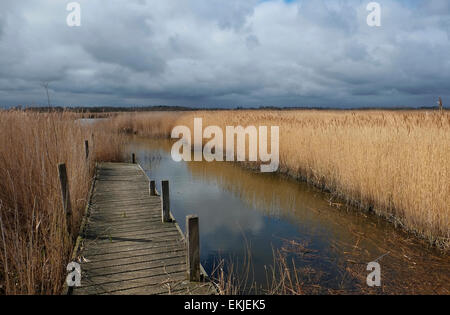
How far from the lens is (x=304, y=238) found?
550 cm

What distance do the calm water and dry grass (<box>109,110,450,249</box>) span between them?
1.25 feet

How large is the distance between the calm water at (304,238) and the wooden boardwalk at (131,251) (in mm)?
897

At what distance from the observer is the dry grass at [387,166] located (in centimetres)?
479

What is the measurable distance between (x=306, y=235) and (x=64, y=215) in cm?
433

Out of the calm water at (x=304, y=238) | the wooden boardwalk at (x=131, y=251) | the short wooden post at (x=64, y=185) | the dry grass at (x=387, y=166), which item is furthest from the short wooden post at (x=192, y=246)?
the dry grass at (x=387, y=166)

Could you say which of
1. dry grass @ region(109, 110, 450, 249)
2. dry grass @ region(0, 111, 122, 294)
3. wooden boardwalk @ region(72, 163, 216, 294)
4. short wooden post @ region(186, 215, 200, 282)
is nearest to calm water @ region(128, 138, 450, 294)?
dry grass @ region(109, 110, 450, 249)

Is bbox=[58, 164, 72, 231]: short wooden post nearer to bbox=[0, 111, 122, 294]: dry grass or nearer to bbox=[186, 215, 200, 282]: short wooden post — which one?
bbox=[0, 111, 122, 294]: dry grass

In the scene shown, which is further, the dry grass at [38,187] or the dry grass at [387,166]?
the dry grass at [387,166]

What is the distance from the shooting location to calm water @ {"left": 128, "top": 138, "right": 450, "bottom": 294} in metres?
4.05

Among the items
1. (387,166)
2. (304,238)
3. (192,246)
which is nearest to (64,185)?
(192,246)

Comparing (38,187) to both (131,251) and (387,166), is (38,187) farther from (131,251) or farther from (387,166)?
(387,166)

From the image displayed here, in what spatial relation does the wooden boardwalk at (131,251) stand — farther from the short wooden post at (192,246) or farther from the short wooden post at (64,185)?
Result: the short wooden post at (64,185)

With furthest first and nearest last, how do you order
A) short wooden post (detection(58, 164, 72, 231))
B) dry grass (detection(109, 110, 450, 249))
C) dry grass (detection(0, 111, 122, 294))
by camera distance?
dry grass (detection(109, 110, 450, 249)) → short wooden post (detection(58, 164, 72, 231)) → dry grass (detection(0, 111, 122, 294))
